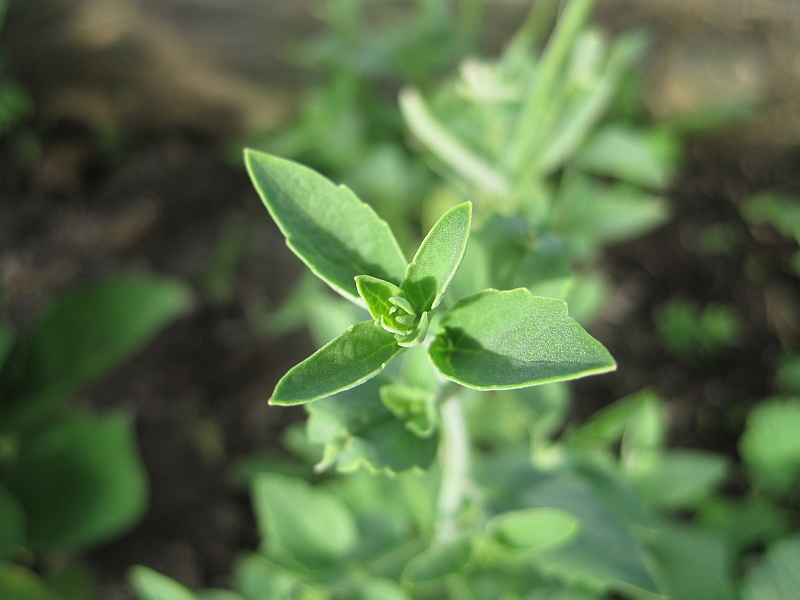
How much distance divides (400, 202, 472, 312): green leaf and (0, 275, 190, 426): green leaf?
955 millimetres

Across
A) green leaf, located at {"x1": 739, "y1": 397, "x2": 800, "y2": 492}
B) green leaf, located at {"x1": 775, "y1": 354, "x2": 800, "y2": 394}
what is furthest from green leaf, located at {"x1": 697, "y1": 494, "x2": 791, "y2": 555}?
green leaf, located at {"x1": 775, "y1": 354, "x2": 800, "y2": 394}

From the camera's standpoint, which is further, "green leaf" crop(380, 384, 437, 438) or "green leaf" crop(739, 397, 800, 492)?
"green leaf" crop(739, 397, 800, 492)

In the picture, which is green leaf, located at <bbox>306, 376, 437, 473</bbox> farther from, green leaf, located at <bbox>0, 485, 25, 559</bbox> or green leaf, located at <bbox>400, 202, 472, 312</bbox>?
green leaf, located at <bbox>0, 485, 25, 559</bbox>

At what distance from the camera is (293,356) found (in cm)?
170

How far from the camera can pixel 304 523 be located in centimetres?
80

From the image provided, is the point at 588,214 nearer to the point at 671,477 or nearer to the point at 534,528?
the point at 671,477

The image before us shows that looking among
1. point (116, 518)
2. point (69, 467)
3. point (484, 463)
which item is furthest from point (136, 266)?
point (484, 463)

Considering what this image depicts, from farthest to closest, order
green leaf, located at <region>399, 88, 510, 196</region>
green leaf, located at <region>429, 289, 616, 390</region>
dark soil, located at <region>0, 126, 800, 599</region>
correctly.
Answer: dark soil, located at <region>0, 126, 800, 599</region> < green leaf, located at <region>399, 88, 510, 196</region> < green leaf, located at <region>429, 289, 616, 390</region>

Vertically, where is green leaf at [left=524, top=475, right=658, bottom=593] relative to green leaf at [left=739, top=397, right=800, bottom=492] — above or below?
above

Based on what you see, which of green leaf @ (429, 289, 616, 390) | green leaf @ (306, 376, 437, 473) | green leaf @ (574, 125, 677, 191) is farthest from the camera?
green leaf @ (574, 125, 677, 191)

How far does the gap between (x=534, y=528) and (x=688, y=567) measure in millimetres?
472

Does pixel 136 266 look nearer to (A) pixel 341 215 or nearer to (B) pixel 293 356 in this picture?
(B) pixel 293 356

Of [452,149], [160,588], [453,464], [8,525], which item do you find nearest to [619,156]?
[452,149]

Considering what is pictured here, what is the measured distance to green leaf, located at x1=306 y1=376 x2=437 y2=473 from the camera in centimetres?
48
